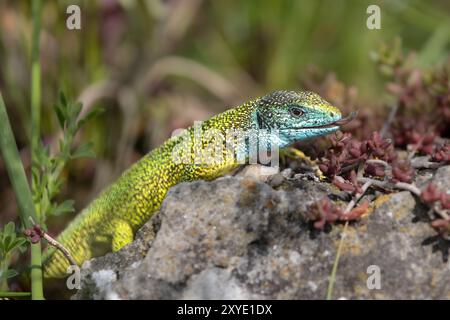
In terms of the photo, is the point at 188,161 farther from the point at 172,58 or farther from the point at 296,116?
the point at 172,58

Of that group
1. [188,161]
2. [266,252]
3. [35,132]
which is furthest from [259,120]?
[35,132]

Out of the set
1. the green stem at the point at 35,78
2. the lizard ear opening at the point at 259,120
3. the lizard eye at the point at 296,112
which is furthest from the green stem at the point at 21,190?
the lizard eye at the point at 296,112

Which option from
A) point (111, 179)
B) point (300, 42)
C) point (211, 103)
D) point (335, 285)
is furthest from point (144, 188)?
→ point (300, 42)

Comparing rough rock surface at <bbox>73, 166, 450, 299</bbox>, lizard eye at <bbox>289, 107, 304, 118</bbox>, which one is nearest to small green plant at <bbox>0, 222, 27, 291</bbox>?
rough rock surface at <bbox>73, 166, 450, 299</bbox>

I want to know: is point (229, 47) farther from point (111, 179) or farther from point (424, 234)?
point (424, 234)

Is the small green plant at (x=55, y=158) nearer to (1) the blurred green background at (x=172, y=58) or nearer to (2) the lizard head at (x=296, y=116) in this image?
(2) the lizard head at (x=296, y=116)
